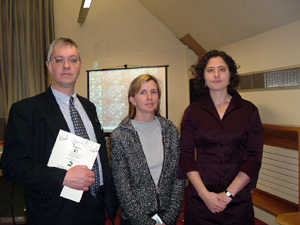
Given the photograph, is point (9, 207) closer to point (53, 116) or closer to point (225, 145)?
point (53, 116)

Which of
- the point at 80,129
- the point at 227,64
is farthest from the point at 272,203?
the point at 80,129

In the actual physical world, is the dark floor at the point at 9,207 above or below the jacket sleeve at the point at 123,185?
below

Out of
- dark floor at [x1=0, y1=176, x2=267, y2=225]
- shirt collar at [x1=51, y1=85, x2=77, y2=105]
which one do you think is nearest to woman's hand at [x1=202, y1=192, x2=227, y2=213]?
shirt collar at [x1=51, y1=85, x2=77, y2=105]

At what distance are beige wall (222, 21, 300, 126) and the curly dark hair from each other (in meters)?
1.11

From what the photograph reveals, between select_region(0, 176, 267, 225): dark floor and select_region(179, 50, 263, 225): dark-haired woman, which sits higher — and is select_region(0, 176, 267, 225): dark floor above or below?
below

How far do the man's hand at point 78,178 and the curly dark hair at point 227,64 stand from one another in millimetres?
1067

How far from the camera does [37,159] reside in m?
1.27

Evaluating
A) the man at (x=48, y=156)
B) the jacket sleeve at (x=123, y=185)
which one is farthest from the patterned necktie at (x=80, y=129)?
the jacket sleeve at (x=123, y=185)

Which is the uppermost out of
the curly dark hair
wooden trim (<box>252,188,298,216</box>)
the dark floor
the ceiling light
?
the ceiling light

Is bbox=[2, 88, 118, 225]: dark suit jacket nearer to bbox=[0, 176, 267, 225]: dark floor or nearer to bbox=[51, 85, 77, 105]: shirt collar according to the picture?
bbox=[51, 85, 77, 105]: shirt collar

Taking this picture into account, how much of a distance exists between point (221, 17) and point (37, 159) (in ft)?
10.1

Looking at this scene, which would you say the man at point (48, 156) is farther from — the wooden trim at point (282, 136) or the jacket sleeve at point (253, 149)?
the wooden trim at point (282, 136)

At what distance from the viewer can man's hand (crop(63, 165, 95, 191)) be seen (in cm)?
119

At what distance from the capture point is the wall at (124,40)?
14.6 ft
